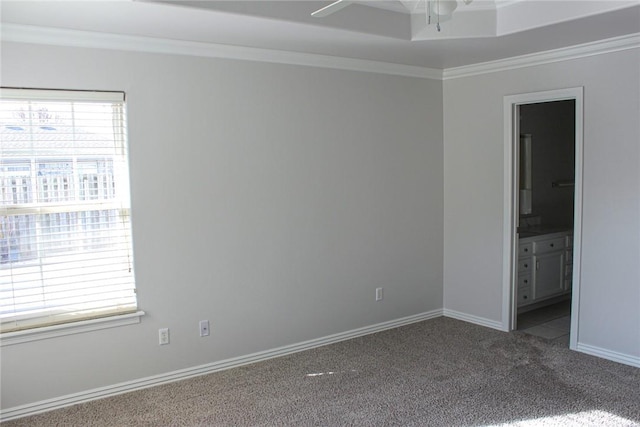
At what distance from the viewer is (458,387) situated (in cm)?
355

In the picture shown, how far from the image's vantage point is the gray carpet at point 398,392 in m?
3.16

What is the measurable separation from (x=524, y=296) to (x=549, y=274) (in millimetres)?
427

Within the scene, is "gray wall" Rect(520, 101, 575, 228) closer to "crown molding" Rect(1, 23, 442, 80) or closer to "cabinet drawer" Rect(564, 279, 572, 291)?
"cabinet drawer" Rect(564, 279, 572, 291)

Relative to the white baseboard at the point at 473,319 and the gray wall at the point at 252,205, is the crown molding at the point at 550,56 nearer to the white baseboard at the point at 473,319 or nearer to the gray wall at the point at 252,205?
the gray wall at the point at 252,205

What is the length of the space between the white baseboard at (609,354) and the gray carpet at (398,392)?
0.07 metres

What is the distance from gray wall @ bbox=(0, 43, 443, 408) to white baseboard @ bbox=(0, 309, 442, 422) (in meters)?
0.04

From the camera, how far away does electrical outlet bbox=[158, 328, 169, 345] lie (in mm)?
3672

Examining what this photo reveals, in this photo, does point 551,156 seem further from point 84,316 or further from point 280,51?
point 84,316

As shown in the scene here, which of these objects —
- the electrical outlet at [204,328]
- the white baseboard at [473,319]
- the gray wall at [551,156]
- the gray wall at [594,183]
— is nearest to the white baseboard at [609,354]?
the gray wall at [594,183]

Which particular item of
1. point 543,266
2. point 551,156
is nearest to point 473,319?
point 543,266

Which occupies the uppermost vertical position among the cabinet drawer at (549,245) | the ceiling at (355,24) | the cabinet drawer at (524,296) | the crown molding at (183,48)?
the ceiling at (355,24)

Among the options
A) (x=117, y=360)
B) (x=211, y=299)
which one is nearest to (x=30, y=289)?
(x=117, y=360)

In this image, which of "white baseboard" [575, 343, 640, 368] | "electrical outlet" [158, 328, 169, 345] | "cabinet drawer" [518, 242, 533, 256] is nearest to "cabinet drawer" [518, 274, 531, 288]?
"cabinet drawer" [518, 242, 533, 256]

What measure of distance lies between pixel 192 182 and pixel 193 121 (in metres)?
0.41
